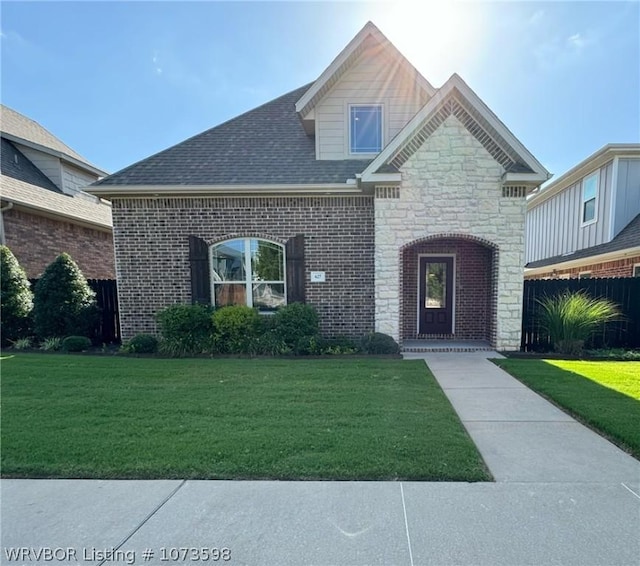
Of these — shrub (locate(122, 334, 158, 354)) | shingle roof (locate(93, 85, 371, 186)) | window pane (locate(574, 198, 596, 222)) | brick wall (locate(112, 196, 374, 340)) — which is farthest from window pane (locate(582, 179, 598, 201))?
shrub (locate(122, 334, 158, 354))

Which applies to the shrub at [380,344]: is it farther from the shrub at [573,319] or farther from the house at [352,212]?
the shrub at [573,319]

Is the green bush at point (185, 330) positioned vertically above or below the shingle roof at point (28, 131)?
below

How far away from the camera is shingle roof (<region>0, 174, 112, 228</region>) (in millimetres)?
Result: 9656

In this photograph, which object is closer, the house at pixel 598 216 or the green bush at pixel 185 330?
the green bush at pixel 185 330

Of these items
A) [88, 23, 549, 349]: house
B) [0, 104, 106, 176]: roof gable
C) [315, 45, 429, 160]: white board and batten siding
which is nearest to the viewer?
[88, 23, 549, 349]: house

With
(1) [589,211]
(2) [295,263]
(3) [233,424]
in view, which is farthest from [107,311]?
(1) [589,211]

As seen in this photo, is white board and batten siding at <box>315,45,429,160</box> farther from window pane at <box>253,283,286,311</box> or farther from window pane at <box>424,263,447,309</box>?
window pane at <box>253,283,286,311</box>

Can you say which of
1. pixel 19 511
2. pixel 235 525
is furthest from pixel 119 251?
pixel 235 525

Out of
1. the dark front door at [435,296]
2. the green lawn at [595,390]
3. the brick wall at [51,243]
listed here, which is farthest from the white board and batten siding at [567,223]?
the brick wall at [51,243]

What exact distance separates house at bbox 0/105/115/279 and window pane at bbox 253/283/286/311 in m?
7.74

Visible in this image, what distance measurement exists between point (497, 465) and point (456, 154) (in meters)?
6.44

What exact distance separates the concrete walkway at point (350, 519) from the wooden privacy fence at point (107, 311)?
645 cm

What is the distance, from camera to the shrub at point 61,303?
7.68m

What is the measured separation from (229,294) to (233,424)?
470cm
